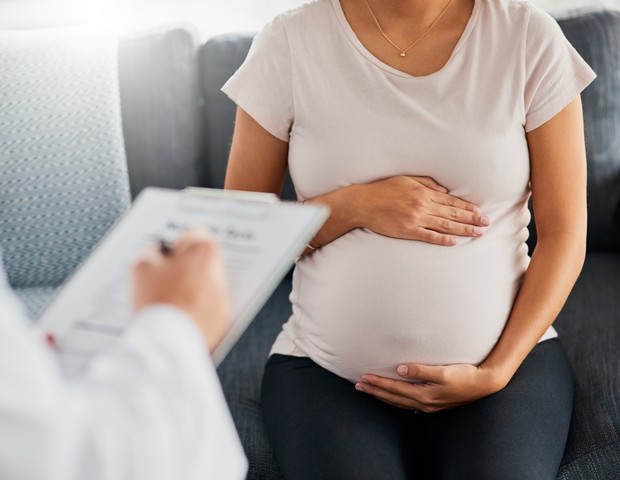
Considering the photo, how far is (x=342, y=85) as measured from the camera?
1.27 m

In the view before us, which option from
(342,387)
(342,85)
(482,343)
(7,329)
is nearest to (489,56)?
(342,85)

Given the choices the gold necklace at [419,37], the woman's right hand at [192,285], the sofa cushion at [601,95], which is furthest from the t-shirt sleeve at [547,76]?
the woman's right hand at [192,285]

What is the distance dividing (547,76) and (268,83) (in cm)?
46

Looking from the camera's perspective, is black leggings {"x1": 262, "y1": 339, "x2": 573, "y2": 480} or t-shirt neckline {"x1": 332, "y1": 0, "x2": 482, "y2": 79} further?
t-shirt neckline {"x1": 332, "y1": 0, "x2": 482, "y2": 79}

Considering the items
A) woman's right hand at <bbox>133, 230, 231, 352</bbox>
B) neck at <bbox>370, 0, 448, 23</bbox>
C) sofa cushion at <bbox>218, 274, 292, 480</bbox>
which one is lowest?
sofa cushion at <bbox>218, 274, 292, 480</bbox>

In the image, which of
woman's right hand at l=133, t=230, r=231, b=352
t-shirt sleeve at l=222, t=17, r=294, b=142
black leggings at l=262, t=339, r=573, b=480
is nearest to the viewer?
woman's right hand at l=133, t=230, r=231, b=352

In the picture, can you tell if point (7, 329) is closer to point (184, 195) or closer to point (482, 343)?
point (184, 195)

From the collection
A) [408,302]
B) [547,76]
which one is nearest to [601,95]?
[547,76]

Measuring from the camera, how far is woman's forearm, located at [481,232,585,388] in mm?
1192

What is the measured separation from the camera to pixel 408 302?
3.92 ft

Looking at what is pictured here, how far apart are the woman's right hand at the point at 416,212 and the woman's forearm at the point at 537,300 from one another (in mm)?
124

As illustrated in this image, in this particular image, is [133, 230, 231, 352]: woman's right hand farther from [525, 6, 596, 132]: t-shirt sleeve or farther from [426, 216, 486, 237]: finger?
[525, 6, 596, 132]: t-shirt sleeve

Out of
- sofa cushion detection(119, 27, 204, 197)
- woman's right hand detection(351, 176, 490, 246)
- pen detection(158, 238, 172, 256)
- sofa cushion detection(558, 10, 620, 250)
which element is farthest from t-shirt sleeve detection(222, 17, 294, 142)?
sofa cushion detection(558, 10, 620, 250)

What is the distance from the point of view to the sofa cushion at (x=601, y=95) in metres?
1.61
